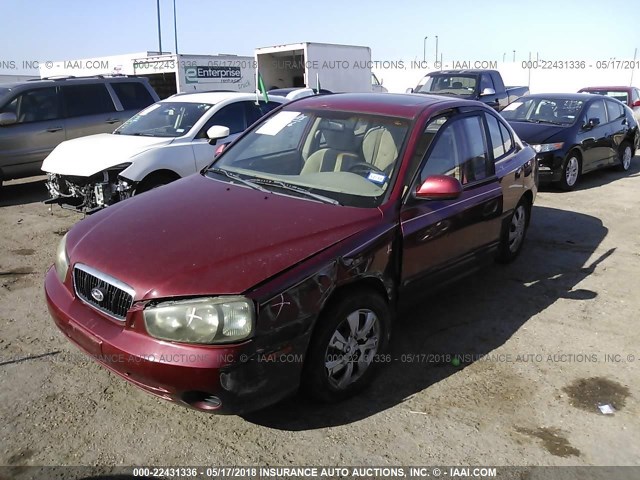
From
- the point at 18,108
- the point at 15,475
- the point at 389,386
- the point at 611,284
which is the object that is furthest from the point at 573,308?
the point at 18,108

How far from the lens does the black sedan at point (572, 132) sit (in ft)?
29.6

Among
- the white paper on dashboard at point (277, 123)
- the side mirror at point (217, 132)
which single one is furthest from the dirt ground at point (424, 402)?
the side mirror at point (217, 132)

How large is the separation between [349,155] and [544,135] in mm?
6440

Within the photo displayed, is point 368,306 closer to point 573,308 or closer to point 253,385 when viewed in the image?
point 253,385

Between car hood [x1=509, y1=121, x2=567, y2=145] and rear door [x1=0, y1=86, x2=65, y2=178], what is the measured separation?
25.3ft

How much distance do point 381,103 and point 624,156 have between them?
9087mm

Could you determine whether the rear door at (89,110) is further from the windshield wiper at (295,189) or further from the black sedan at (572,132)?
the black sedan at (572,132)

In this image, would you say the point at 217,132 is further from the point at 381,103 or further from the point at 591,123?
the point at 591,123

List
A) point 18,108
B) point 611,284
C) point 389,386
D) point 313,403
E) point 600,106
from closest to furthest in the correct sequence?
point 313,403
point 389,386
point 611,284
point 18,108
point 600,106

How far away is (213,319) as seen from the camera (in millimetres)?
2576

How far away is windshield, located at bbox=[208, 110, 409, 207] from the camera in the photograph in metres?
3.60

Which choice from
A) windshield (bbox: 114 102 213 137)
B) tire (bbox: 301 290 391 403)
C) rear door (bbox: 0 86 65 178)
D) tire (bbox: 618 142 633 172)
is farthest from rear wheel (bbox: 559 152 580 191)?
rear door (bbox: 0 86 65 178)

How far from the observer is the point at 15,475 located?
2656mm

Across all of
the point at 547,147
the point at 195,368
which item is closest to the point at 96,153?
the point at 195,368
